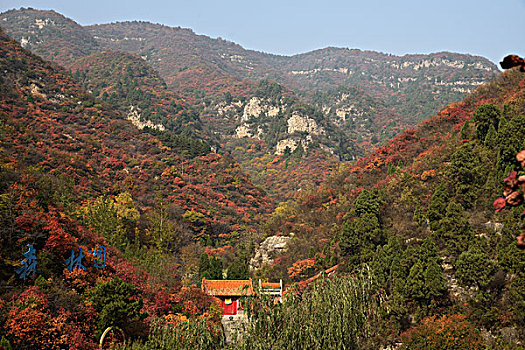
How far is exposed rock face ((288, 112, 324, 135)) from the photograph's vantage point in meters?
98.5

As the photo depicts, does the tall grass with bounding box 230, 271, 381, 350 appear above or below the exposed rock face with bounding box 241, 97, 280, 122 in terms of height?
below

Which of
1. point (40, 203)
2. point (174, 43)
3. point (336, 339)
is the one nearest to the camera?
point (336, 339)

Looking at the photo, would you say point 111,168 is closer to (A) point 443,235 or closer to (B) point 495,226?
(A) point 443,235

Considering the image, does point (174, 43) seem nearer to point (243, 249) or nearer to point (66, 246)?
point (243, 249)

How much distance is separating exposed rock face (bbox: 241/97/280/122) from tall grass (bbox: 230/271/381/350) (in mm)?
97583

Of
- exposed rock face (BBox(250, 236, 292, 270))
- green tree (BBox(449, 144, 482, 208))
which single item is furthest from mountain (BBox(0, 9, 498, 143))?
green tree (BBox(449, 144, 482, 208))

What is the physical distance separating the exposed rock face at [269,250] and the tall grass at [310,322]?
2668cm

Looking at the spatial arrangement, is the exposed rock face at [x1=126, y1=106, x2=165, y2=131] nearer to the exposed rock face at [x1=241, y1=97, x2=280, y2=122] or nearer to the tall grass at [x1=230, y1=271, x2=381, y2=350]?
the exposed rock face at [x1=241, y1=97, x2=280, y2=122]

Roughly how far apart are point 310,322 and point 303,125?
87197 millimetres

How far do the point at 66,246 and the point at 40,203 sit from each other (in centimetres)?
339

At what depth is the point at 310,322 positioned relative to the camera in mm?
13531

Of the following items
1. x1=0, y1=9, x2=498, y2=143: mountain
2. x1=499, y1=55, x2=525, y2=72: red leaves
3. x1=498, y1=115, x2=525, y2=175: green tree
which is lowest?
x1=499, y1=55, x2=525, y2=72: red leaves

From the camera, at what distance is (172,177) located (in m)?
55.6

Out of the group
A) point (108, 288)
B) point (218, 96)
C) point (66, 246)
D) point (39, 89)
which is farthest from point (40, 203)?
point (218, 96)
